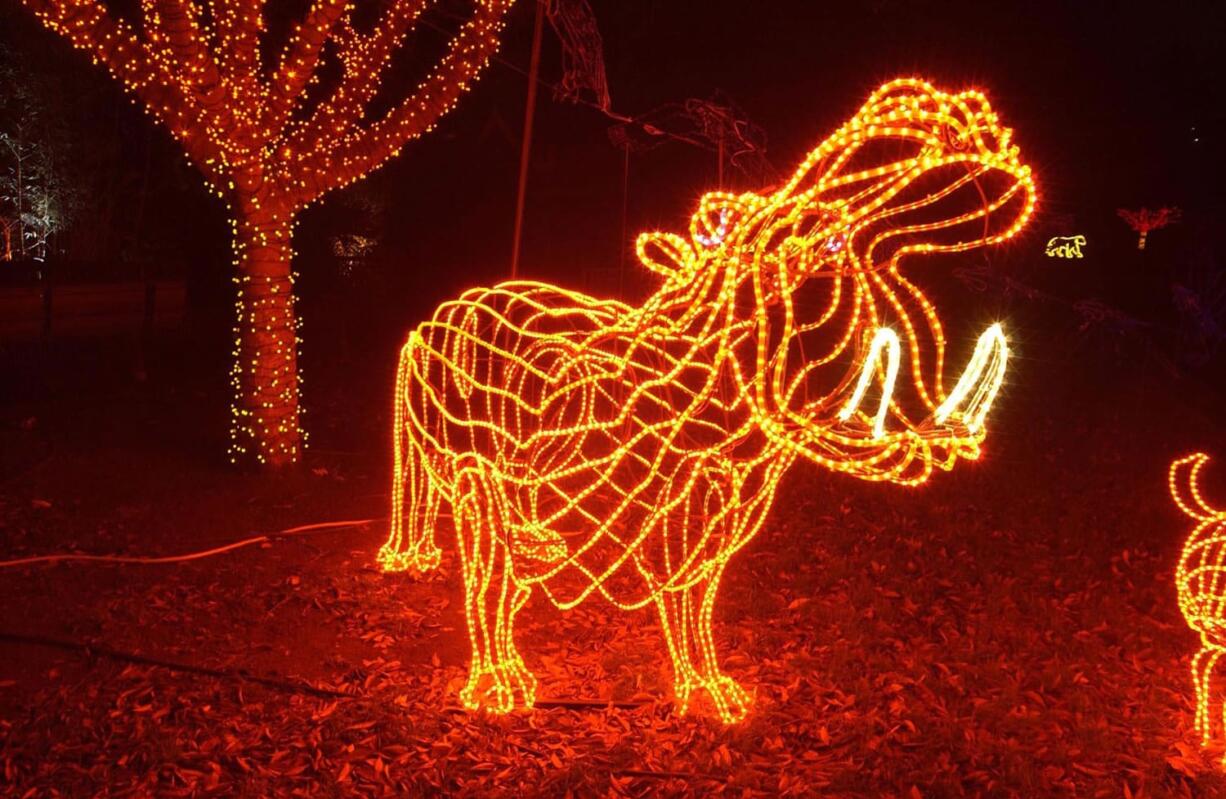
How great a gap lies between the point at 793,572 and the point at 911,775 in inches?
96.5

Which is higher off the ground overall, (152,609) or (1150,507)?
(1150,507)

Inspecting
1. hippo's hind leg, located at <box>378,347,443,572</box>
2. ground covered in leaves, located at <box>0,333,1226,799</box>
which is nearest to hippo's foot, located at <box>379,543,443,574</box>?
hippo's hind leg, located at <box>378,347,443,572</box>

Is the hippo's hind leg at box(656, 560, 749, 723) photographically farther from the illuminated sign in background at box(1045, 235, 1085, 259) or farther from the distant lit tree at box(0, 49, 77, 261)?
the distant lit tree at box(0, 49, 77, 261)

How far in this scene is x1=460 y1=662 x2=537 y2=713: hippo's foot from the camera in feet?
15.8

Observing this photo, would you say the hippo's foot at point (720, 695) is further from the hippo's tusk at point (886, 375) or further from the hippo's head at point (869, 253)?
the hippo's tusk at point (886, 375)

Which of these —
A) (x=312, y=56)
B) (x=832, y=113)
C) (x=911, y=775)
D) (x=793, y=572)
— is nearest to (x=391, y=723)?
(x=911, y=775)

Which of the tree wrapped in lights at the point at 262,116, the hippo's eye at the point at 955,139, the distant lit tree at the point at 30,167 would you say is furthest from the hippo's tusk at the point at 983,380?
the distant lit tree at the point at 30,167

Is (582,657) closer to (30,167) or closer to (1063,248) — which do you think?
(1063,248)

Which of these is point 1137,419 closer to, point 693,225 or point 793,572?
point 793,572

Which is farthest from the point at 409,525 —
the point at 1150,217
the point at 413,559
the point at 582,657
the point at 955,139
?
the point at 1150,217

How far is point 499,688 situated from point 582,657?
69cm

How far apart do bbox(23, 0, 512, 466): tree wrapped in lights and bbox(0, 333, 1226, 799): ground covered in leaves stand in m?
0.99

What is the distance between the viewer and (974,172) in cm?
333

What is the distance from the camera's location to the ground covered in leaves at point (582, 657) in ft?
14.4
